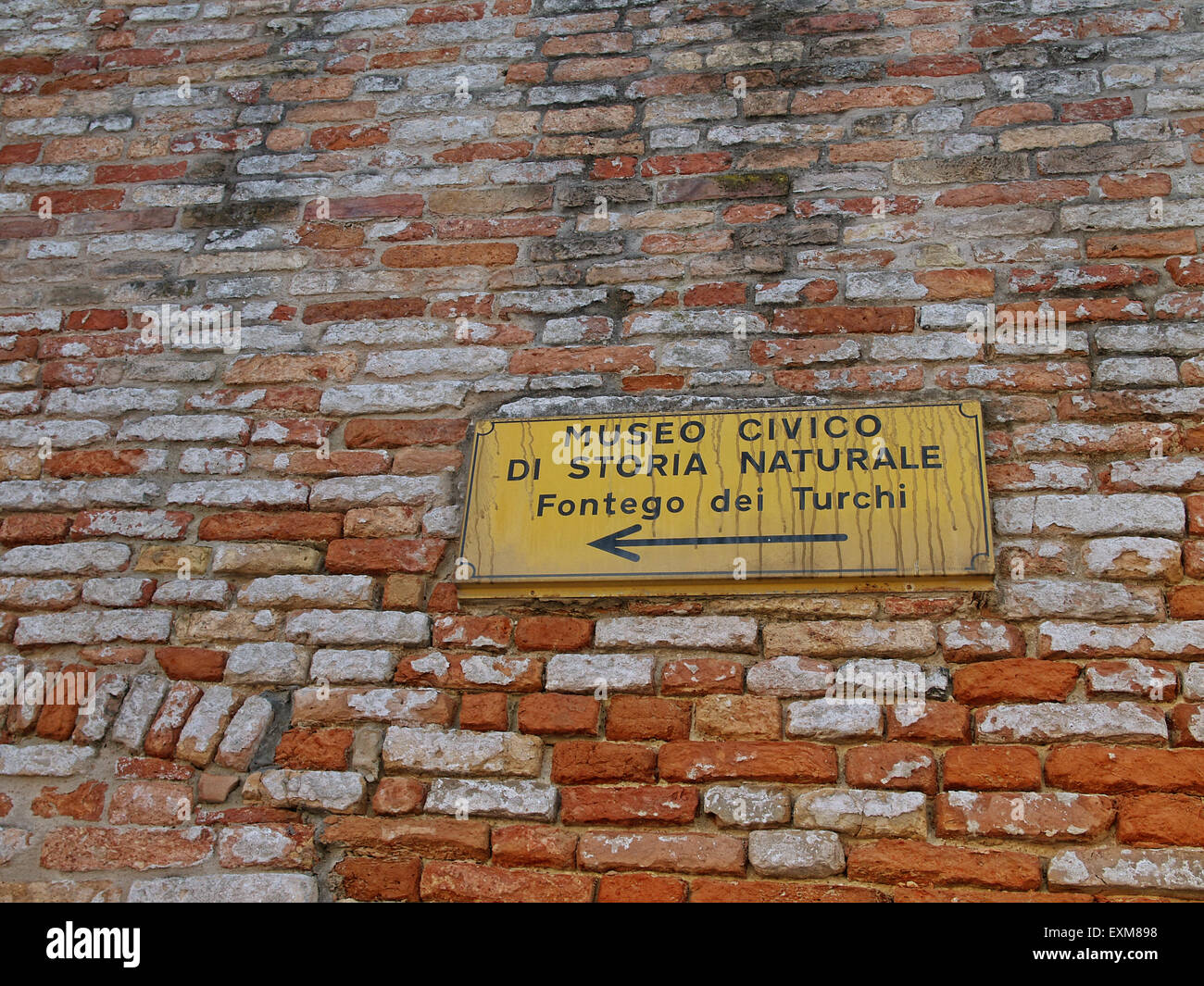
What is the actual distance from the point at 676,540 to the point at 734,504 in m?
0.15

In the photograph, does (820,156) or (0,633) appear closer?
(0,633)

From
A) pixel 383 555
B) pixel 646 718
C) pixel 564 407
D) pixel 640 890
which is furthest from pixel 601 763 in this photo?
pixel 564 407

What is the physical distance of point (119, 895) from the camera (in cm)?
216

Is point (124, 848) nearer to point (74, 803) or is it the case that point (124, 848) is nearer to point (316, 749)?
point (74, 803)

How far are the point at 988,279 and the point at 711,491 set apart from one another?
0.89 meters

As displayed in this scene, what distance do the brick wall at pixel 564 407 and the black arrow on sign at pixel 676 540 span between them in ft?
0.42

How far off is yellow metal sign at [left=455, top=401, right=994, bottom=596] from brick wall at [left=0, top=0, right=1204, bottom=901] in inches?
2.7

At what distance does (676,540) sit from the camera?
234 cm

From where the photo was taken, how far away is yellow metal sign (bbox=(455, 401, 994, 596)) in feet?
7.47

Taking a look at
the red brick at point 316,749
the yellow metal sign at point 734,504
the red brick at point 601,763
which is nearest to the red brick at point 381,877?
the red brick at point 316,749

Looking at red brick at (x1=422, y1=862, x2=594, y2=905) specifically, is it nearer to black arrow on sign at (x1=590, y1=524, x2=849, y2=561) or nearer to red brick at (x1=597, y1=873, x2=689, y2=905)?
red brick at (x1=597, y1=873, x2=689, y2=905)

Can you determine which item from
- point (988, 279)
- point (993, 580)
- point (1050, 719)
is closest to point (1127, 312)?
point (988, 279)

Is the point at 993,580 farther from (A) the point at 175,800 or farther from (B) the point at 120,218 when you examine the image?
(B) the point at 120,218

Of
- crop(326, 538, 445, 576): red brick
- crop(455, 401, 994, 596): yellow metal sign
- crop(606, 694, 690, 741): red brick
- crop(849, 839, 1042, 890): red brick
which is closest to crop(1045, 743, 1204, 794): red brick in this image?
crop(849, 839, 1042, 890): red brick
